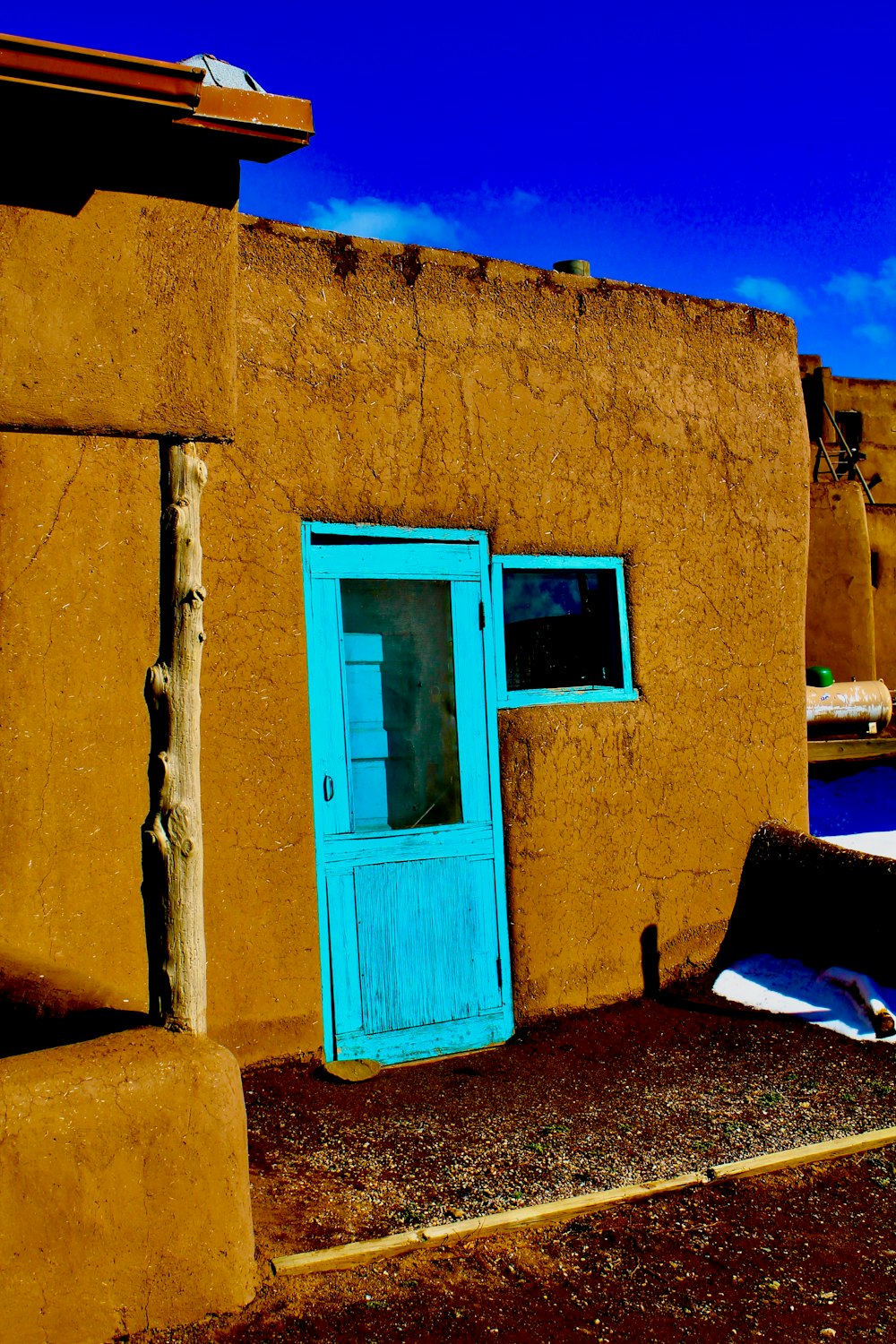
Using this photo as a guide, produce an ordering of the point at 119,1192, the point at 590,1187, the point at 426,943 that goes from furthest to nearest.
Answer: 1. the point at 426,943
2. the point at 590,1187
3. the point at 119,1192

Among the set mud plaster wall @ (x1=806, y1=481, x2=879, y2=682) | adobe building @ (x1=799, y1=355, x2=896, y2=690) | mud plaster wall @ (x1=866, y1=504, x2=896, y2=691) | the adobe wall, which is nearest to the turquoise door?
the adobe wall

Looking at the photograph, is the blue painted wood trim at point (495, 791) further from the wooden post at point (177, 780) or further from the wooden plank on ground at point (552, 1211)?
the wooden post at point (177, 780)

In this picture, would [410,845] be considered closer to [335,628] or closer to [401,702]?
[401,702]

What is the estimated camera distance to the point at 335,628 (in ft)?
16.5

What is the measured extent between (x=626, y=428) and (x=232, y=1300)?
4471 millimetres

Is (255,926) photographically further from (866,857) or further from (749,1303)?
(866,857)

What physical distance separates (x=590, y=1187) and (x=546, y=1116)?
68cm

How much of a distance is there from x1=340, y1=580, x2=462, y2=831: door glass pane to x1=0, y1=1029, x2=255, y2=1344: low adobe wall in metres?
2.17

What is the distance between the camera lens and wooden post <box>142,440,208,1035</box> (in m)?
3.28

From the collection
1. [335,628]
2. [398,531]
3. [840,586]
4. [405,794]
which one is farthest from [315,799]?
Result: [840,586]

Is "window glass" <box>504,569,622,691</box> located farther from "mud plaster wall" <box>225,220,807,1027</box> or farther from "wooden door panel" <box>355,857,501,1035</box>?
"wooden door panel" <box>355,857,501,1035</box>

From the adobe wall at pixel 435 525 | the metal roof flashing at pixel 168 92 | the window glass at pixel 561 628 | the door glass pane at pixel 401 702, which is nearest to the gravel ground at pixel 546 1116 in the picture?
the adobe wall at pixel 435 525

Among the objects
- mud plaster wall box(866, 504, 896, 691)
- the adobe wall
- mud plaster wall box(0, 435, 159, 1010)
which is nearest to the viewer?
mud plaster wall box(0, 435, 159, 1010)

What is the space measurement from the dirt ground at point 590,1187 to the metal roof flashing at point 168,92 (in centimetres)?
334
